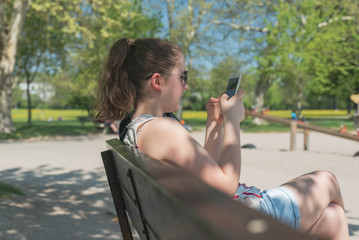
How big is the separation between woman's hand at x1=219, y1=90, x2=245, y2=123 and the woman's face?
1.01 feet

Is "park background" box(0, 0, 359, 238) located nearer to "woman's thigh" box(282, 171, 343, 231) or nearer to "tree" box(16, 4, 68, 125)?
"tree" box(16, 4, 68, 125)

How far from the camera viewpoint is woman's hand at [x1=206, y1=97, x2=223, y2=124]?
2273 millimetres

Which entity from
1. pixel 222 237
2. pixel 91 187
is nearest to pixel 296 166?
pixel 91 187

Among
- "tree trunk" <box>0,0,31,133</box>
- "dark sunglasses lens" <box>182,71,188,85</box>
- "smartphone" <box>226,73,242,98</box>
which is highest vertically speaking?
"tree trunk" <box>0,0,31,133</box>

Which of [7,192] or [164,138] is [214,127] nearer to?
[164,138]

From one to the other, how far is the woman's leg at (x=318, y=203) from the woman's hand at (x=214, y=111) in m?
0.58

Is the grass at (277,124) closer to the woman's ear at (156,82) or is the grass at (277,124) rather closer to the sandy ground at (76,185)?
the woman's ear at (156,82)

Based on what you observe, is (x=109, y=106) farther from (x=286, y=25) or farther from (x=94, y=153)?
(x=286, y=25)

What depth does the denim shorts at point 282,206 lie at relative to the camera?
5.81ft

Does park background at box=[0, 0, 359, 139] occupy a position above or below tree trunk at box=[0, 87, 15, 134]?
above

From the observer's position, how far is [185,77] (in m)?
2.16

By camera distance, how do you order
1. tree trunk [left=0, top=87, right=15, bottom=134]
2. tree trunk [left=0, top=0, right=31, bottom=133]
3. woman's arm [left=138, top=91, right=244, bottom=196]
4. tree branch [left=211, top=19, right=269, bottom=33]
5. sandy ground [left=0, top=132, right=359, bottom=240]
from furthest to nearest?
tree branch [left=211, top=19, right=269, bottom=33] → tree trunk [left=0, top=87, right=15, bottom=134] → tree trunk [left=0, top=0, right=31, bottom=133] → sandy ground [left=0, top=132, right=359, bottom=240] → woman's arm [left=138, top=91, right=244, bottom=196]

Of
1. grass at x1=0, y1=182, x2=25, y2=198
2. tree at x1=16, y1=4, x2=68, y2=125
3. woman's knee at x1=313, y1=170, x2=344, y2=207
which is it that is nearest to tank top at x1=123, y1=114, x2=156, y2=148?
woman's knee at x1=313, y1=170, x2=344, y2=207

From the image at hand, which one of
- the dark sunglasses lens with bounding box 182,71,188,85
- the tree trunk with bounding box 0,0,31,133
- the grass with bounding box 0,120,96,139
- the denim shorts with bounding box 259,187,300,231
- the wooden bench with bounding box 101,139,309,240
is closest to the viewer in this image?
the wooden bench with bounding box 101,139,309,240
